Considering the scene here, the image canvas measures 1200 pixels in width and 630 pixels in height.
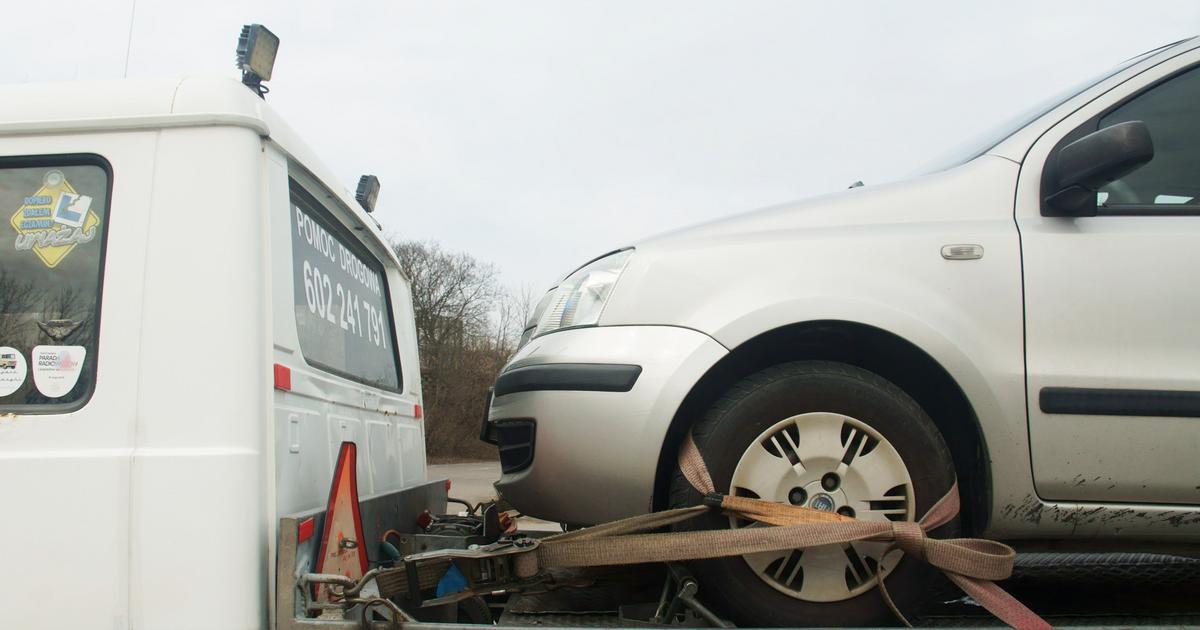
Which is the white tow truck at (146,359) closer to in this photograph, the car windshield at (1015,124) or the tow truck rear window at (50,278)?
the tow truck rear window at (50,278)

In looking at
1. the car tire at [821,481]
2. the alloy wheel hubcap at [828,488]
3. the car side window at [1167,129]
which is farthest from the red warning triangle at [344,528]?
the car side window at [1167,129]

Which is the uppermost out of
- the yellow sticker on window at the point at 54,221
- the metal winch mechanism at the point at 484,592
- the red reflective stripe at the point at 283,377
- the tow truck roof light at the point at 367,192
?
the tow truck roof light at the point at 367,192

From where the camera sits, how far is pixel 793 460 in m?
2.14

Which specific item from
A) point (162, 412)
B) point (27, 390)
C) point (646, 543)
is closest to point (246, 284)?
point (162, 412)

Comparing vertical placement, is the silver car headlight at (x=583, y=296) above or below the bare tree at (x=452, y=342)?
below

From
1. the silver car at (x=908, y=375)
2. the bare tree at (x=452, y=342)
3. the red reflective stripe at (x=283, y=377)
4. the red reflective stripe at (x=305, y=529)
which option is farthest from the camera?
the bare tree at (x=452, y=342)

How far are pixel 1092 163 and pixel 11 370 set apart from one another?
255cm

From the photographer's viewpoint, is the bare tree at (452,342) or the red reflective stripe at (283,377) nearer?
the red reflective stripe at (283,377)

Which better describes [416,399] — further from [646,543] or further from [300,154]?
[646,543]

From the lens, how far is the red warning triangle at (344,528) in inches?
82.5

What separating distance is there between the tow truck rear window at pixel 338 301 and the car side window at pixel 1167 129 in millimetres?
2183

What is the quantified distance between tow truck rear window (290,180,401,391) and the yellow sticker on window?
48 cm

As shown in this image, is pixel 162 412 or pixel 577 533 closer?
pixel 162 412

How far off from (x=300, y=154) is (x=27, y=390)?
2.82 ft
